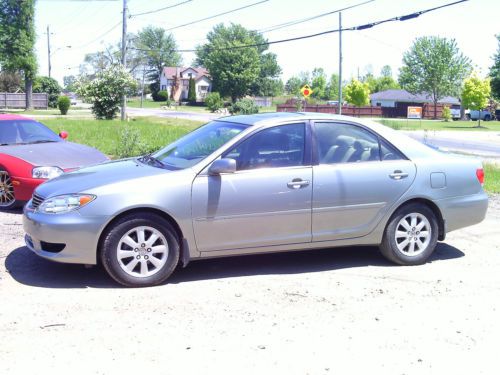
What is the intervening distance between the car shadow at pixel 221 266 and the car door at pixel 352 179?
0.52 metres

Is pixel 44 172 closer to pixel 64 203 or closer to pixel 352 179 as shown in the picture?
pixel 64 203

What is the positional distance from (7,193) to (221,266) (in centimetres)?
407

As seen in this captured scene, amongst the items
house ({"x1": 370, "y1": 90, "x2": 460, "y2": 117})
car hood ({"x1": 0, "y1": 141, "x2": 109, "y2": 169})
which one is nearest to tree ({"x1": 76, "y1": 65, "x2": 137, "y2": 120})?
car hood ({"x1": 0, "y1": 141, "x2": 109, "y2": 169})

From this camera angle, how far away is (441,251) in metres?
7.17

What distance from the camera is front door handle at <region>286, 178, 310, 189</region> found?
5.91 metres

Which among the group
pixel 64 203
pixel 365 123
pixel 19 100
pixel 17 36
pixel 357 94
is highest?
pixel 17 36

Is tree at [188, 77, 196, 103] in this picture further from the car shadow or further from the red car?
the car shadow

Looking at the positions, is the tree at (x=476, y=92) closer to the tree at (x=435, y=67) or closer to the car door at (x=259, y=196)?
the tree at (x=435, y=67)

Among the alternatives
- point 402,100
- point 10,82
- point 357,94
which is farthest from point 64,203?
point 402,100

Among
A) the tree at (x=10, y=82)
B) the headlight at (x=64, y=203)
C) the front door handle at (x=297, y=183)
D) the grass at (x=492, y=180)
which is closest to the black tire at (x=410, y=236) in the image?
the front door handle at (x=297, y=183)

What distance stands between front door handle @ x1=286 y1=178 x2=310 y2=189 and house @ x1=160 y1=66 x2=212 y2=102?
356ft

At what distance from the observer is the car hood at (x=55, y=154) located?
873 centimetres

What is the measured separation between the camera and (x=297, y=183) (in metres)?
5.93

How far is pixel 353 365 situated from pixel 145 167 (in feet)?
9.82
